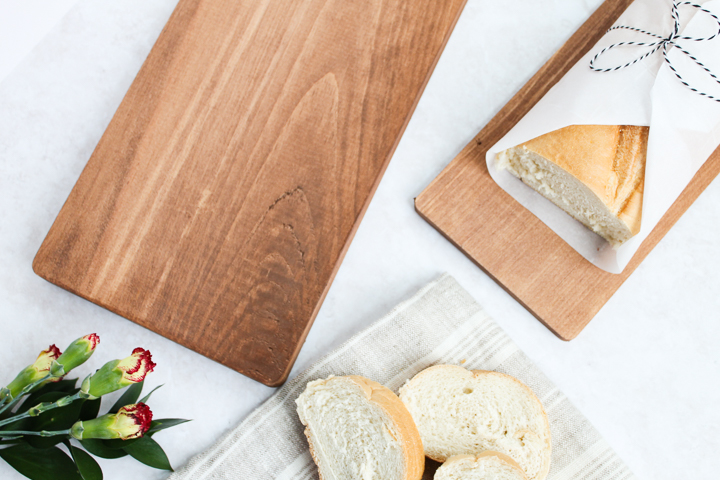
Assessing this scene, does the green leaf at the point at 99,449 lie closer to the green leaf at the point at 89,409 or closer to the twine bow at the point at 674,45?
the green leaf at the point at 89,409

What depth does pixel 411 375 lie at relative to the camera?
97 cm

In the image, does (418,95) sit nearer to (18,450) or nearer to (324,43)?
(324,43)

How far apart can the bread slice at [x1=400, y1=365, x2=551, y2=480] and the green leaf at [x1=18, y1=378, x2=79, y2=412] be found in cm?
62

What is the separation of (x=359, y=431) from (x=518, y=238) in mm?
500

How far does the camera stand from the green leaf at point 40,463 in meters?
0.82

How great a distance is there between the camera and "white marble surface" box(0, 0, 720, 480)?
1005mm

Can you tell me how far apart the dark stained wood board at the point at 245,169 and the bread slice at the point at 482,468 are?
34 centimetres

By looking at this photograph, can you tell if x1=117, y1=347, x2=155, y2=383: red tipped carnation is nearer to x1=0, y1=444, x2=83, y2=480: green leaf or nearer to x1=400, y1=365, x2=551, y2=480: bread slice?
x1=0, y1=444, x2=83, y2=480: green leaf

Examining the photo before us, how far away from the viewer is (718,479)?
40.4 inches

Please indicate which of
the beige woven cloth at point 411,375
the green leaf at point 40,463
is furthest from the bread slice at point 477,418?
the green leaf at point 40,463

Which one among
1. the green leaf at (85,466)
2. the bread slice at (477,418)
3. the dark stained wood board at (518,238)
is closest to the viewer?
the green leaf at (85,466)

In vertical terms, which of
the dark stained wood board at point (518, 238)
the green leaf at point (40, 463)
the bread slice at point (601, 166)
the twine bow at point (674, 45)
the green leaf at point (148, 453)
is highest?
the twine bow at point (674, 45)

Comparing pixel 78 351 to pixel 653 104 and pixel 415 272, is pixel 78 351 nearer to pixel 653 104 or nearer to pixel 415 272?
pixel 415 272

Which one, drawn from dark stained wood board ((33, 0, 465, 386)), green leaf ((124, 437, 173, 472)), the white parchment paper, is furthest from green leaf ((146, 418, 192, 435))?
the white parchment paper
